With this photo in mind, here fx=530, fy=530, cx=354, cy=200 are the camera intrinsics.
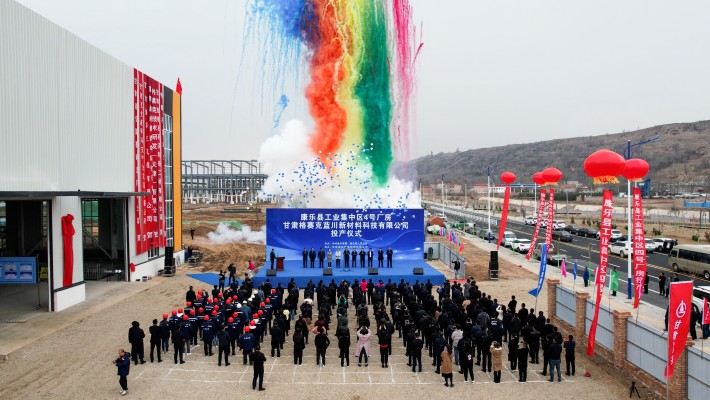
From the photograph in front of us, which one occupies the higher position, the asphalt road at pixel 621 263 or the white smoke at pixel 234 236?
the white smoke at pixel 234 236

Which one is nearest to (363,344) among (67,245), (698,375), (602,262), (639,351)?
(639,351)

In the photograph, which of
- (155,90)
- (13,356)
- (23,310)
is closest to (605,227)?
(13,356)

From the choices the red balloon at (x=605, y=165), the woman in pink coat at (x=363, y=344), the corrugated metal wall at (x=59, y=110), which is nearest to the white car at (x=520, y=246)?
the red balloon at (x=605, y=165)

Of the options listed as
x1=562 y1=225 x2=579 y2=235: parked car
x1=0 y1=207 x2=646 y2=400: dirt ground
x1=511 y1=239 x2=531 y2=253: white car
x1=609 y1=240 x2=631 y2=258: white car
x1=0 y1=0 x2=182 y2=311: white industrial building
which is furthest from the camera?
x1=562 y1=225 x2=579 y2=235: parked car

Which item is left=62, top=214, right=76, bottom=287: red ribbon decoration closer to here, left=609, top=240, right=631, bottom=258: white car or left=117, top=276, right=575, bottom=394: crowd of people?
left=117, top=276, right=575, bottom=394: crowd of people

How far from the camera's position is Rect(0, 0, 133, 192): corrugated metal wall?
18.9 m

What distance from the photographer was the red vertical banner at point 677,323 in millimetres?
10711

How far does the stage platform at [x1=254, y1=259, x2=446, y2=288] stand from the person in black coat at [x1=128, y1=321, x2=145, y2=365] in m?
12.1

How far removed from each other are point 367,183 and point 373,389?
23.9 meters

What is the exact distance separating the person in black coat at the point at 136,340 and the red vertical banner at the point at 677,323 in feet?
41.7

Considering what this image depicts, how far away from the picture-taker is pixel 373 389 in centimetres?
1282

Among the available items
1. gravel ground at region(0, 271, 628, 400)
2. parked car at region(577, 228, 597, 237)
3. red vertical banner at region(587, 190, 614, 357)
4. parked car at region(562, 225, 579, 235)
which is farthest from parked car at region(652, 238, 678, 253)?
gravel ground at region(0, 271, 628, 400)

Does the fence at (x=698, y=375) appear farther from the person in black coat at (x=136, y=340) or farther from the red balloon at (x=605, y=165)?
the person in black coat at (x=136, y=340)

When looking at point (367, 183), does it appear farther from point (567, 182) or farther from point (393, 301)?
point (567, 182)
